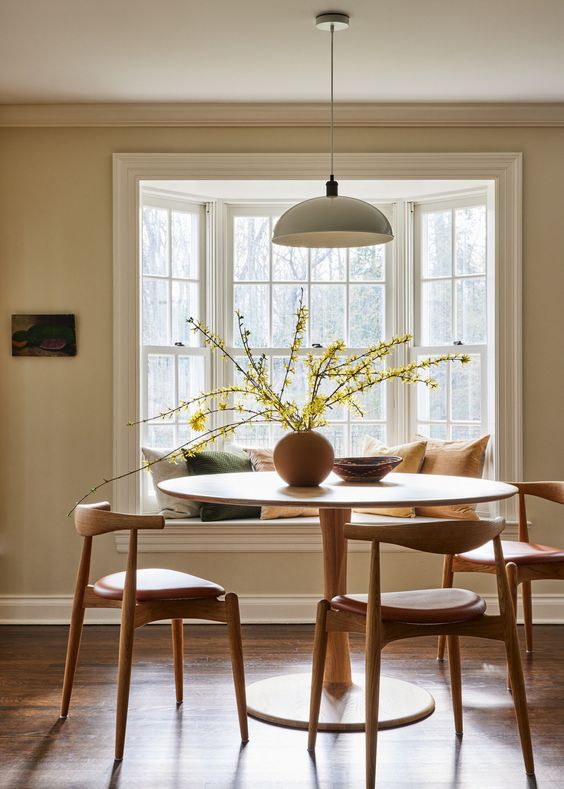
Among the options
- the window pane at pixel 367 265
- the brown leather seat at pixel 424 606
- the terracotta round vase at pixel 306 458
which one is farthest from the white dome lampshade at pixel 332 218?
the window pane at pixel 367 265

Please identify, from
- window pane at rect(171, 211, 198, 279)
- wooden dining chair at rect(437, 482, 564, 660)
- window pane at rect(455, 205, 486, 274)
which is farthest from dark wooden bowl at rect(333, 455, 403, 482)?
window pane at rect(171, 211, 198, 279)

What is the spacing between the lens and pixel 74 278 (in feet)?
15.7

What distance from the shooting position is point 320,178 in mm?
4816

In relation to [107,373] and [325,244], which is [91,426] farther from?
[325,244]

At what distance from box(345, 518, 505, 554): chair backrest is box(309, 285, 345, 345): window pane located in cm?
280

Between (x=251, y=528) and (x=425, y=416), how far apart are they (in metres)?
1.29

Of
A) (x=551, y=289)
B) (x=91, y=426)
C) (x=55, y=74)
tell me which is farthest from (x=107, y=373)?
(x=551, y=289)

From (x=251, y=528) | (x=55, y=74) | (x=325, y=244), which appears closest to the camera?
(x=325, y=244)

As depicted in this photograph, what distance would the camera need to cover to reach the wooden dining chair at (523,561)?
361 centimetres

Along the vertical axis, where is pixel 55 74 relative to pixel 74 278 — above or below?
above

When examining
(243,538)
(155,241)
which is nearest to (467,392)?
(243,538)

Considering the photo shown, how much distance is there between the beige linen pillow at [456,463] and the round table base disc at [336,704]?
1345 mm

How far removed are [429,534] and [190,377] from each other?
2.86 m

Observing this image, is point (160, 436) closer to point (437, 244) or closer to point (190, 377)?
point (190, 377)
